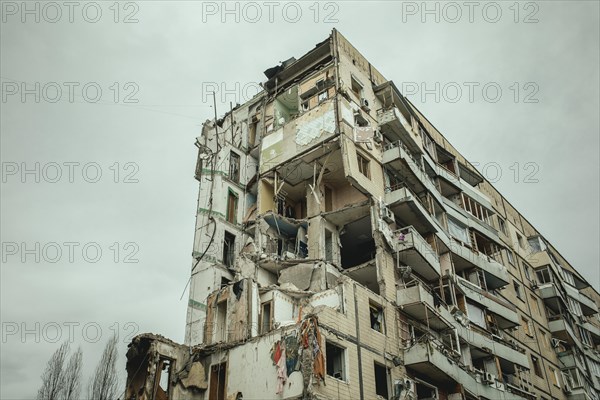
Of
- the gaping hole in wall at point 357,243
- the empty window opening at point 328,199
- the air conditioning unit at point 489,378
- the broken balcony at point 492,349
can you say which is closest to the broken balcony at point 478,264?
the broken balcony at point 492,349

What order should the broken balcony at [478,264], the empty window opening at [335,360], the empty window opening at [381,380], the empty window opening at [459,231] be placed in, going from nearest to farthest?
the empty window opening at [335,360], the empty window opening at [381,380], the broken balcony at [478,264], the empty window opening at [459,231]

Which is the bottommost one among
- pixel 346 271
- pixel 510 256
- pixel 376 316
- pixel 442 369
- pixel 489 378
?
pixel 442 369

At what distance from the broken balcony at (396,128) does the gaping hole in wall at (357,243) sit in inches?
333

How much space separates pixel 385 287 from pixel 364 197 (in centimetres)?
652

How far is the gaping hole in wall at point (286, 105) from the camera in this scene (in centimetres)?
4022

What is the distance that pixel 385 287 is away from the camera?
29219 mm

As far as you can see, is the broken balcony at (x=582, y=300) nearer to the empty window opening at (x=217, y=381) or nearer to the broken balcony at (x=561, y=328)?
the broken balcony at (x=561, y=328)

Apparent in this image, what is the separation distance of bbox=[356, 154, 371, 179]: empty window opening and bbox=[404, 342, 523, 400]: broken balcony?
11620 mm

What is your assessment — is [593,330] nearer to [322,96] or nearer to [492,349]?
[492,349]

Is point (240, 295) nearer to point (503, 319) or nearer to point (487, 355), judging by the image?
point (487, 355)

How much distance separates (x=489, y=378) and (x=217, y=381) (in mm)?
17242

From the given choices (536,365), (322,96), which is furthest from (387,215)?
(536,365)

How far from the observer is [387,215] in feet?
106

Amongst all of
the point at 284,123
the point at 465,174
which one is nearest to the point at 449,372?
the point at 284,123
